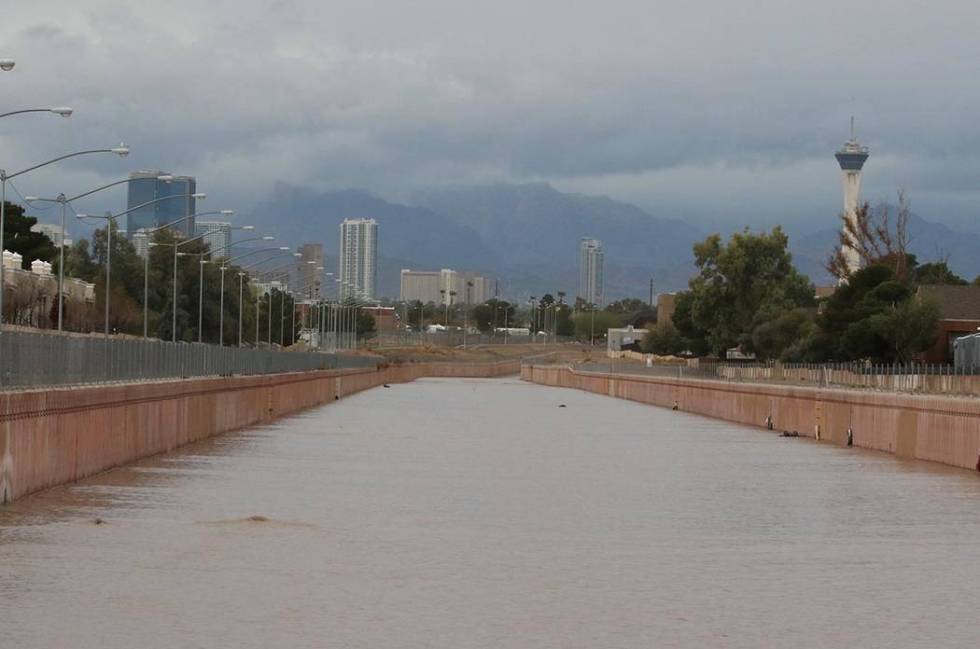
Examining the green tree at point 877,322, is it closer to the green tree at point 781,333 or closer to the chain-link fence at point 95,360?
the green tree at point 781,333

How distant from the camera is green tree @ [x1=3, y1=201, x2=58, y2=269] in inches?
4801

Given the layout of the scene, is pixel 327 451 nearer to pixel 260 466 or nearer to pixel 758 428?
pixel 260 466

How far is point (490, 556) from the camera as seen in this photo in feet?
67.5

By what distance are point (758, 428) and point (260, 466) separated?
3317cm

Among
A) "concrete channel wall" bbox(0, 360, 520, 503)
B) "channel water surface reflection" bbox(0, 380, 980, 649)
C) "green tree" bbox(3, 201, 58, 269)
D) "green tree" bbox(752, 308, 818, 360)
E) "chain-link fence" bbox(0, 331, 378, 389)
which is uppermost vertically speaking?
"green tree" bbox(3, 201, 58, 269)

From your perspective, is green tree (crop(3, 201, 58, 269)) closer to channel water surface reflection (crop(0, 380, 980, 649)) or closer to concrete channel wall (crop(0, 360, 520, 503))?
concrete channel wall (crop(0, 360, 520, 503))

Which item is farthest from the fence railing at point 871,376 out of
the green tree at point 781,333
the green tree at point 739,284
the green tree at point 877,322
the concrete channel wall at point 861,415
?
the green tree at point 739,284

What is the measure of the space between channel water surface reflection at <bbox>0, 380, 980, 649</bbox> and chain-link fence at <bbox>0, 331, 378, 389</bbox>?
6.62 feet

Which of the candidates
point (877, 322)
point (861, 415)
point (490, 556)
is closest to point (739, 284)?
point (877, 322)

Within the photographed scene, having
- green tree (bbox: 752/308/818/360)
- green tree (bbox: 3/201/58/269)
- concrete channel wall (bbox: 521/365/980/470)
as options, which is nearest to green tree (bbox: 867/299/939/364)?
concrete channel wall (bbox: 521/365/980/470)

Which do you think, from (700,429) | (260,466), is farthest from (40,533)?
(700,429)

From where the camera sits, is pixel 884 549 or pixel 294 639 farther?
pixel 884 549

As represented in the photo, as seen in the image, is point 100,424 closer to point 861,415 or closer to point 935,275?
point 861,415

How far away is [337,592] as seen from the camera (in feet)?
55.9
